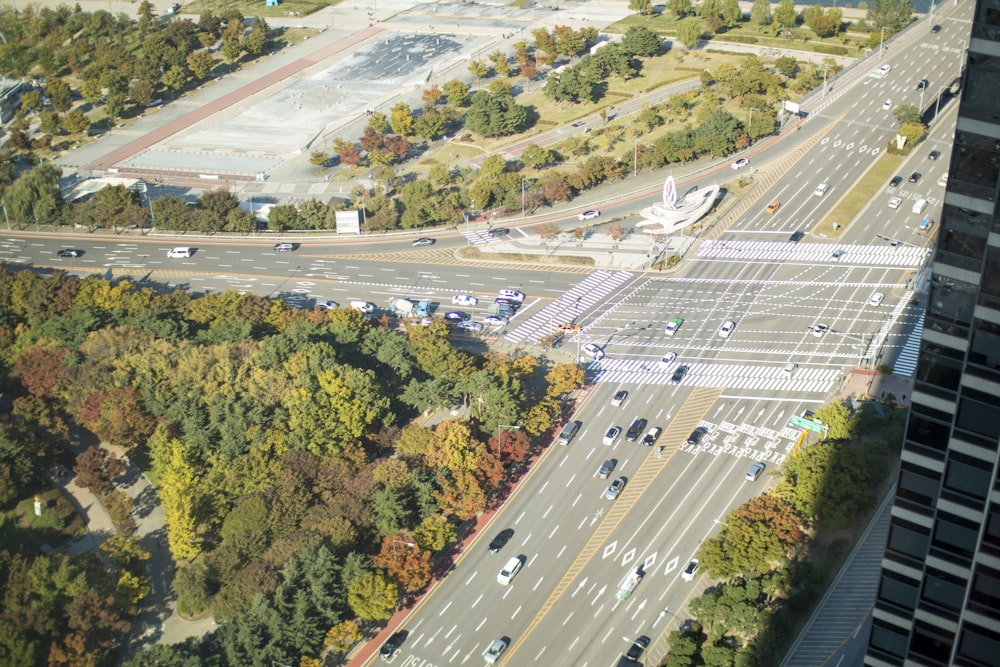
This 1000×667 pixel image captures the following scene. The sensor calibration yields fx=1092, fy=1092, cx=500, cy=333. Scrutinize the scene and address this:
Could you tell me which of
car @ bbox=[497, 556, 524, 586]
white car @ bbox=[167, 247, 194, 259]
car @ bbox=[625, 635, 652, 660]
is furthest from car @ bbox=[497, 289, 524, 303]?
car @ bbox=[625, 635, 652, 660]

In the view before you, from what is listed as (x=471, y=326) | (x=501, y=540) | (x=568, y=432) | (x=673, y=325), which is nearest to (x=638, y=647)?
(x=501, y=540)

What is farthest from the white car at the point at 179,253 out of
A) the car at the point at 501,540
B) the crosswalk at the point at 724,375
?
the car at the point at 501,540

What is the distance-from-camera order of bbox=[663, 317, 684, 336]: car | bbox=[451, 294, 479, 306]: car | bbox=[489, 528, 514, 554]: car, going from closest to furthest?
bbox=[489, 528, 514, 554]: car, bbox=[663, 317, 684, 336]: car, bbox=[451, 294, 479, 306]: car

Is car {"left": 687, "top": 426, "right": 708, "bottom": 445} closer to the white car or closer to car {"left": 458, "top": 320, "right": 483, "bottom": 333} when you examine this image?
car {"left": 458, "top": 320, "right": 483, "bottom": 333}

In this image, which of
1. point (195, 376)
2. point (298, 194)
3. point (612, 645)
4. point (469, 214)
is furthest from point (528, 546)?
point (298, 194)

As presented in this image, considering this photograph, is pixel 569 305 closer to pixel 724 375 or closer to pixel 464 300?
pixel 464 300

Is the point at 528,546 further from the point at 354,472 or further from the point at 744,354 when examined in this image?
the point at 744,354
